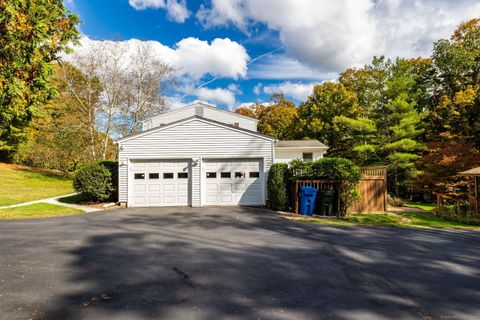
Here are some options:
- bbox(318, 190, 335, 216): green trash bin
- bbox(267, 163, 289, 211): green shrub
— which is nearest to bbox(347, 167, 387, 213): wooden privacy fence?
bbox(318, 190, 335, 216): green trash bin

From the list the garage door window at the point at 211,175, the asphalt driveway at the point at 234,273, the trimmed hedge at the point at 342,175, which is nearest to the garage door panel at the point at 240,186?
the garage door window at the point at 211,175

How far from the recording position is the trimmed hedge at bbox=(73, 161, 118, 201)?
1352cm

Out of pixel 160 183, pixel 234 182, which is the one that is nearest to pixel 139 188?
pixel 160 183

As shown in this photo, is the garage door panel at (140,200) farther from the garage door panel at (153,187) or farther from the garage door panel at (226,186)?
the garage door panel at (226,186)

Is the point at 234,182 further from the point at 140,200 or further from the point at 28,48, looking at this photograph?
the point at 28,48

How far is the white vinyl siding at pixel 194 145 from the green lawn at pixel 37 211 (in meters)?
2.49

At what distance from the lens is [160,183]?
13.7m

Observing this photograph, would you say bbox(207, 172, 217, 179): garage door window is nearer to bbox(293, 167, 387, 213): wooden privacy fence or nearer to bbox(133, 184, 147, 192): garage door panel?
bbox(133, 184, 147, 192): garage door panel

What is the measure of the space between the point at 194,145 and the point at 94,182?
551 cm

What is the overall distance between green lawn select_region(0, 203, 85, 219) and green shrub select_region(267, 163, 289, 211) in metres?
8.79

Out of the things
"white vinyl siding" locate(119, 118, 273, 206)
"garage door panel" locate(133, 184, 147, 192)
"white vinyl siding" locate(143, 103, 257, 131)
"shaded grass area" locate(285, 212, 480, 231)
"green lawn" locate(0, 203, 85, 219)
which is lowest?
"shaded grass area" locate(285, 212, 480, 231)

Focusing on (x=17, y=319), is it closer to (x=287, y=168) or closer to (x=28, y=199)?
(x=287, y=168)

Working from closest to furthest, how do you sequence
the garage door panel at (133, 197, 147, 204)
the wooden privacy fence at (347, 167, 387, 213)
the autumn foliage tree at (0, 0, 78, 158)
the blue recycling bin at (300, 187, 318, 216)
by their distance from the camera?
the autumn foliage tree at (0, 0, 78, 158)
the blue recycling bin at (300, 187, 318, 216)
the wooden privacy fence at (347, 167, 387, 213)
the garage door panel at (133, 197, 147, 204)

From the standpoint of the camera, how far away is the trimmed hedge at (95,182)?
13523 mm
